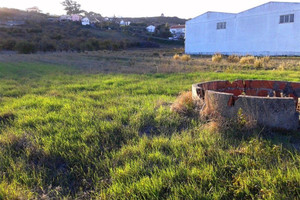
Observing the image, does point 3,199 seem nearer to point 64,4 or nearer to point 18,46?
point 18,46

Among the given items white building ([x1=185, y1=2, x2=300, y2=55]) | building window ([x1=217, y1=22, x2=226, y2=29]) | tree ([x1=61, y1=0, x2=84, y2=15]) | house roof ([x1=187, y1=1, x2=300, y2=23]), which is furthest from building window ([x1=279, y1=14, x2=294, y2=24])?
tree ([x1=61, y1=0, x2=84, y2=15])

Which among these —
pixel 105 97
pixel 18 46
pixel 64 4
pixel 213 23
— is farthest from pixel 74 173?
pixel 64 4

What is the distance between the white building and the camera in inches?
1169

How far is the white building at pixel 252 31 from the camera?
97.5 ft

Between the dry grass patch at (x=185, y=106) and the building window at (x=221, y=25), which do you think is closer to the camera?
the dry grass patch at (x=185, y=106)

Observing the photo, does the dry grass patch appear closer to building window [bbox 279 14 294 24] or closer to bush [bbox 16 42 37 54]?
building window [bbox 279 14 294 24]

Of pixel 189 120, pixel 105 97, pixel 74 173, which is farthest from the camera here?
pixel 105 97

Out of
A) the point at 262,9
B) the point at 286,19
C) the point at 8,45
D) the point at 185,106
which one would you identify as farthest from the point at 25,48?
the point at 185,106

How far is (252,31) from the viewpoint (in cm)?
3369

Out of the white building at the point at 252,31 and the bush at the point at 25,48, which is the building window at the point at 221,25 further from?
the bush at the point at 25,48

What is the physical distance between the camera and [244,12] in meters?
34.2

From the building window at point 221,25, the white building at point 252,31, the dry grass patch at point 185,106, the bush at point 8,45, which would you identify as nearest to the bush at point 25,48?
the bush at point 8,45

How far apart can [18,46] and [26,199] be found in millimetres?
34719

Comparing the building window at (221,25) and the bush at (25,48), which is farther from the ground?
the building window at (221,25)
